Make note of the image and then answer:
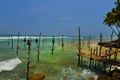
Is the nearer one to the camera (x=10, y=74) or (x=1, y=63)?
(x=10, y=74)

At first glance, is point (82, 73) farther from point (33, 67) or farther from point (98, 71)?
point (33, 67)

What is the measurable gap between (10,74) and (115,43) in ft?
48.5

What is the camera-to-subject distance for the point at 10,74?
34844mm

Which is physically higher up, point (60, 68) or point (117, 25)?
point (117, 25)

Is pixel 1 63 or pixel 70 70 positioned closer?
pixel 70 70

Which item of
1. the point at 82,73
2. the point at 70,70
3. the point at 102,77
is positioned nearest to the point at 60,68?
the point at 70,70

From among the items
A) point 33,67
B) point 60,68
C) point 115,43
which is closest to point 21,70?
point 33,67

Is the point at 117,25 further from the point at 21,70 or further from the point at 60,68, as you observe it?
the point at 21,70

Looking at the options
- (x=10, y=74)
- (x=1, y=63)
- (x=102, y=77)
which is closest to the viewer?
(x=102, y=77)

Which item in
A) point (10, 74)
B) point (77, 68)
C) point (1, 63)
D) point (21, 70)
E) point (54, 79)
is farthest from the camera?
point (1, 63)

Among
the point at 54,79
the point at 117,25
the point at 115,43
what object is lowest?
the point at 54,79

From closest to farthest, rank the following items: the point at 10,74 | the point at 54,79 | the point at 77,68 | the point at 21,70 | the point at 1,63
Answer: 1. the point at 54,79
2. the point at 10,74
3. the point at 21,70
4. the point at 77,68
5. the point at 1,63

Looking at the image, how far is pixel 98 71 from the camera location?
38.4 meters

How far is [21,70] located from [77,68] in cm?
890
